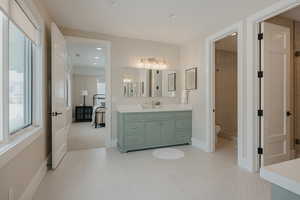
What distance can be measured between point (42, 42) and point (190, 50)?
2951 mm

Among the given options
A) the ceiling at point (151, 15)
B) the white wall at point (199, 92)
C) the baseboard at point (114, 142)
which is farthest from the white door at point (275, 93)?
the baseboard at point (114, 142)

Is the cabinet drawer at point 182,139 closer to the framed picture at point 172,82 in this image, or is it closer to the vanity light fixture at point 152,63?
the framed picture at point 172,82

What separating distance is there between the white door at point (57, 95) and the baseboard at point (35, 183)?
17 cm

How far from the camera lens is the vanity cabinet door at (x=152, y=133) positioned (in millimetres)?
3453

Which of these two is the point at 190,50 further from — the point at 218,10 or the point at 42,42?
the point at 42,42

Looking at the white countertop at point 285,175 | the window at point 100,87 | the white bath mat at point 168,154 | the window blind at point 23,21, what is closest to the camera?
the white countertop at point 285,175

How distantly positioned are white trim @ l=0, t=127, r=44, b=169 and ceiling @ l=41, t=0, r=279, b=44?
6.00ft

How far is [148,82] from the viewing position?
4.04 m

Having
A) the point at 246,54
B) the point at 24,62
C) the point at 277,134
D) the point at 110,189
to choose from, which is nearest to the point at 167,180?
the point at 110,189

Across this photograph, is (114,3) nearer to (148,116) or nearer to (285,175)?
(148,116)

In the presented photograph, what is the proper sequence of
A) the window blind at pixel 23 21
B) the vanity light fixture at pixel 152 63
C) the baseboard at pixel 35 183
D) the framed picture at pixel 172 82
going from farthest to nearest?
the framed picture at pixel 172 82, the vanity light fixture at pixel 152 63, the baseboard at pixel 35 183, the window blind at pixel 23 21

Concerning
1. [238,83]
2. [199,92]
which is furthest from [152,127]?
[238,83]

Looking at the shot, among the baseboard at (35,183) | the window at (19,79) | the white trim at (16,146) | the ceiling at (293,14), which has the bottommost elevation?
the baseboard at (35,183)

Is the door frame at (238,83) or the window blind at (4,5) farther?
the door frame at (238,83)
